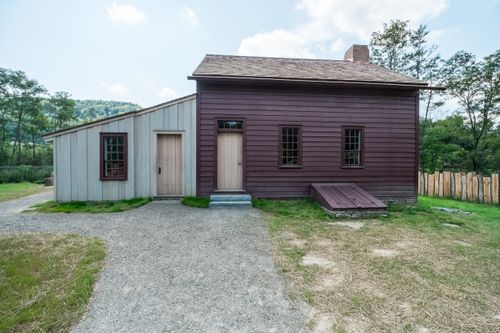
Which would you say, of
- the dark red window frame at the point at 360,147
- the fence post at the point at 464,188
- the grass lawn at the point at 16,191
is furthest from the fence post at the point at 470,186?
the grass lawn at the point at 16,191

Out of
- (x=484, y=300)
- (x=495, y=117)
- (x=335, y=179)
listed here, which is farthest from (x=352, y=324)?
(x=495, y=117)

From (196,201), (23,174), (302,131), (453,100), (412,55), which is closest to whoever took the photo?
(196,201)

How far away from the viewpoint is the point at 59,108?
803 inches

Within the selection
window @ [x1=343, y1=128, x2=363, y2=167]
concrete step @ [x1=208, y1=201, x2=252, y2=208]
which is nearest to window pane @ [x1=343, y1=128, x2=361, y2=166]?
window @ [x1=343, y1=128, x2=363, y2=167]

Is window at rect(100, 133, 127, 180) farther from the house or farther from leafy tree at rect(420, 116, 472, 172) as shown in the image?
leafy tree at rect(420, 116, 472, 172)

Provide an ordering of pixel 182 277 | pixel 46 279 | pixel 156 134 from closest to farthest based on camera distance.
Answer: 1. pixel 46 279
2. pixel 182 277
3. pixel 156 134

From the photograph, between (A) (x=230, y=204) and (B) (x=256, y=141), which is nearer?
(A) (x=230, y=204)

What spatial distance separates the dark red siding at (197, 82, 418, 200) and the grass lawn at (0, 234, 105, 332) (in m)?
4.15

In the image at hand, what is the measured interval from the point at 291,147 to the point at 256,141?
4.07 ft

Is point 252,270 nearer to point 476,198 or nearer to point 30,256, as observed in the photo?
point 30,256

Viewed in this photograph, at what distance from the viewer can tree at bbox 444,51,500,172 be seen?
13.3 meters

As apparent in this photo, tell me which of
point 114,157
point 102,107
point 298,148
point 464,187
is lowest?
point 464,187

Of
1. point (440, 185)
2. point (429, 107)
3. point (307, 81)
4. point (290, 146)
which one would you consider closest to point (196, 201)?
point (290, 146)

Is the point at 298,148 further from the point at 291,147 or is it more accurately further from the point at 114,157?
the point at 114,157
